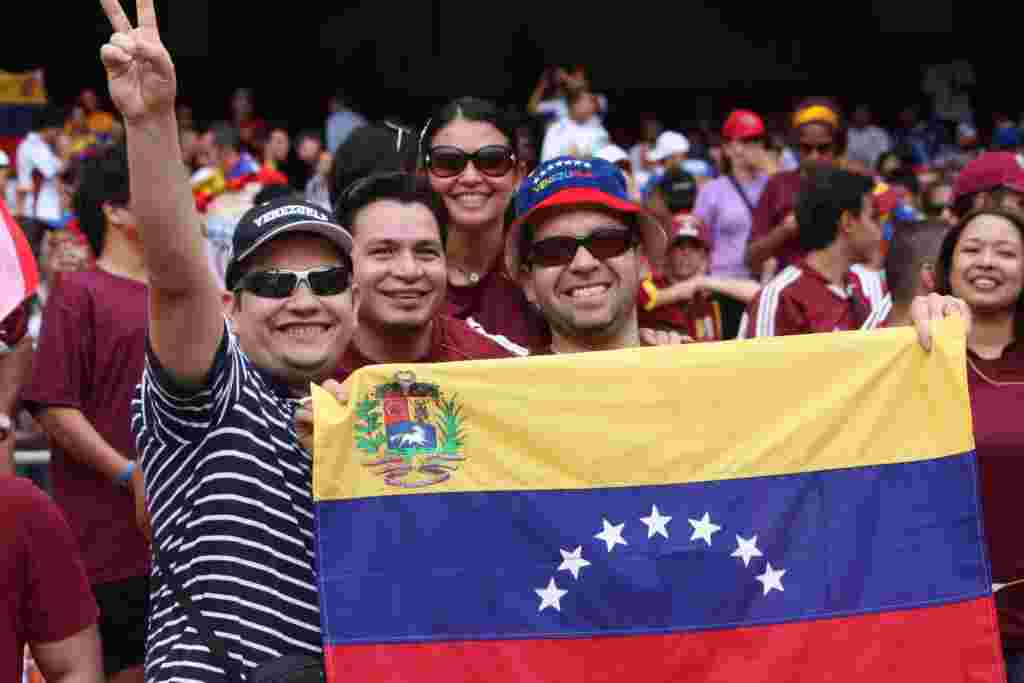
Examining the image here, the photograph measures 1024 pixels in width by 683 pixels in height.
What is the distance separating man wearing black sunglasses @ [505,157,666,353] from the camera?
4.29 meters

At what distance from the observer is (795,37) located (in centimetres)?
2166

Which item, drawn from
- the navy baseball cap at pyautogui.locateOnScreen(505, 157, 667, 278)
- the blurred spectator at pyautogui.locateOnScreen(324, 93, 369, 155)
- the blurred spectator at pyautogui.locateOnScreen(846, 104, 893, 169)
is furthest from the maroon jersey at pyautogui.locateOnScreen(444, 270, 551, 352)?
the blurred spectator at pyautogui.locateOnScreen(846, 104, 893, 169)

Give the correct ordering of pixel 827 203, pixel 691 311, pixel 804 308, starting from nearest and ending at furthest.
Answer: pixel 804 308 → pixel 827 203 → pixel 691 311

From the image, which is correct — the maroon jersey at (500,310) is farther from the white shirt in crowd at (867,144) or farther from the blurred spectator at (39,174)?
the white shirt in crowd at (867,144)

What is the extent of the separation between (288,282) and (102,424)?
6.53 feet

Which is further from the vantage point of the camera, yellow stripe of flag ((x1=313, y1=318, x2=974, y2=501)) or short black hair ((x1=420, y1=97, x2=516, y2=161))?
short black hair ((x1=420, y1=97, x2=516, y2=161))

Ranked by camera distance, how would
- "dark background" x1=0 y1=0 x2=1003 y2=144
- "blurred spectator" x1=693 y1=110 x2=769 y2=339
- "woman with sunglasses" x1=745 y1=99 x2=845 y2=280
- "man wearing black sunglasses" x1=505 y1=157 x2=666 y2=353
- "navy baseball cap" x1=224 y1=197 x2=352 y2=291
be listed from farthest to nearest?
"dark background" x1=0 y1=0 x2=1003 y2=144, "blurred spectator" x1=693 y1=110 x2=769 y2=339, "woman with sunglasses" x1=745 y1=99 x2=845 y2=280, "man wearing black sunglasses" x1=505 y1=157 x2=666 y2=353, "navy baseball cap" x1=224 y1=197 x2=352 y2=291

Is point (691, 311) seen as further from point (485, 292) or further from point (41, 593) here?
point (41, 593)

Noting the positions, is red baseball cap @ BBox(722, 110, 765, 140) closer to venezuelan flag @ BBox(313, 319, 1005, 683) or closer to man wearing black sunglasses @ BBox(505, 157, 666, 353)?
man wearing black sunglasses @ BBox(505, 157, 666, 353)

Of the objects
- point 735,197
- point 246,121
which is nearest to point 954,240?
point 735,197

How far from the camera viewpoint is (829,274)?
699cm

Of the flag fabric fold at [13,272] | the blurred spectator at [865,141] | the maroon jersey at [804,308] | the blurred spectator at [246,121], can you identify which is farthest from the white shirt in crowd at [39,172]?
the flag fabric fold at [13,272]

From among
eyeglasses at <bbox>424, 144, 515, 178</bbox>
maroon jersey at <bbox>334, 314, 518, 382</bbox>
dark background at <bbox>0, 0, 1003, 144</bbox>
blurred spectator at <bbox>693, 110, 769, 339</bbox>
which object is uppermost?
dark background at <bbox>0, 0, 1003, 144</bbox>

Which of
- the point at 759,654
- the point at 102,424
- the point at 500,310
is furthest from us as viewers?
the point at 102,424
